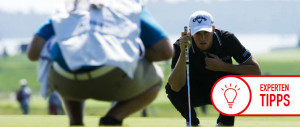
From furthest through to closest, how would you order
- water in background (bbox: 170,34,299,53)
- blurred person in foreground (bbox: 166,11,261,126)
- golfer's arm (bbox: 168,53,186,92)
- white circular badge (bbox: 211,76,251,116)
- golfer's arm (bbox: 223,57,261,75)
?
water in background (bbox: 170,34,299,53) < white circular badge (bbox: 211,76,251,116) < golfer's arm (bbox: 223,57,261,75) < blurred person in foreground (bbox: 166,11,261,126) < golfer's arm (bbox: 168,53,186,92)

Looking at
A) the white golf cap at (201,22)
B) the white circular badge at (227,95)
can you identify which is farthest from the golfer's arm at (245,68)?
the white golf cap at (201,22)

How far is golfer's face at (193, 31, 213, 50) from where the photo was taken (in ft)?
19.1

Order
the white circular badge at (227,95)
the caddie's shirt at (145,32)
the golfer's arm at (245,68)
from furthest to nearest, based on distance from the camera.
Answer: the white circular badge at (227,95) < the golfer's arm at (245,68) < the caddie's shirt at (145,32)

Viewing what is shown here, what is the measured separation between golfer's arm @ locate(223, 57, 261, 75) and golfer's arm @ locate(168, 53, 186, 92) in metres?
0.40

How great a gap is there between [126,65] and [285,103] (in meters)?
3.66

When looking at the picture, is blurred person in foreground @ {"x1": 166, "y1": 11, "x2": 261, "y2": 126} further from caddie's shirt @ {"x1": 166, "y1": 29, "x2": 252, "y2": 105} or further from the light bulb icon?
the light bulb icon

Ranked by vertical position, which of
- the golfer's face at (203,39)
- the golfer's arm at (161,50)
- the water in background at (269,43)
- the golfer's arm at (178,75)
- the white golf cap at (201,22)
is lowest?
the water in background at (269,43)

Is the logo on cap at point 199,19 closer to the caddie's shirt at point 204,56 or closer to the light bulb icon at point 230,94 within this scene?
the caddie's shirt at point 204,56

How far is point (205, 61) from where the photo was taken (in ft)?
19.8

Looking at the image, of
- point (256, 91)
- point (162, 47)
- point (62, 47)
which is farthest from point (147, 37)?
point (256, 91)

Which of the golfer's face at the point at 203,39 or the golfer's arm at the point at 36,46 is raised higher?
the golfer's arm at the point at 36,46

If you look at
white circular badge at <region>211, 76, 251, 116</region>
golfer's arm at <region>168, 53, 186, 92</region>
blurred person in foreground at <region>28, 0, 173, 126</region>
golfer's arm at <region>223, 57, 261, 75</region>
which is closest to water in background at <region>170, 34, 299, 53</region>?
white circular badge at <region>211, 76, 251, 116</region>

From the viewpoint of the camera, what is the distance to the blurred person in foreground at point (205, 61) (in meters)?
5.81

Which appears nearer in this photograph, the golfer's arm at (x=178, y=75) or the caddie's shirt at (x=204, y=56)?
the golfer's arm at (x=178, y=75)
